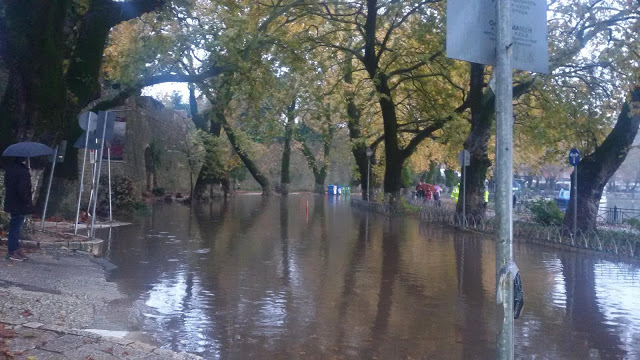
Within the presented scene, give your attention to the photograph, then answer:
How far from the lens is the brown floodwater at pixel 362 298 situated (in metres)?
7.63

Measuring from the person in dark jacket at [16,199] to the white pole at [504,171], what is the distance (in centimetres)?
889

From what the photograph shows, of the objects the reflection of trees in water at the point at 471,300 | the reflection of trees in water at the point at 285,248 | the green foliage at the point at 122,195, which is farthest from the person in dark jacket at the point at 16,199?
the green foliage at the point at 122,195

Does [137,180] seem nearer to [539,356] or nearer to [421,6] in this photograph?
[421,6]

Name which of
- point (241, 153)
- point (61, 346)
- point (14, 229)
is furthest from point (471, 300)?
Result: point (241, 153)

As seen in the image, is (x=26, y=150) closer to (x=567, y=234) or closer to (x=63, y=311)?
(x=63, y=311)

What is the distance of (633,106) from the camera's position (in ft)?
55.8

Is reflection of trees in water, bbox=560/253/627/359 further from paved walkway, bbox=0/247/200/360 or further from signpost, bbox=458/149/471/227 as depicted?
signpost, bbox=458/149/471/227

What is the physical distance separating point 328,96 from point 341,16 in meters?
5.04

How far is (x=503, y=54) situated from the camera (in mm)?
4422

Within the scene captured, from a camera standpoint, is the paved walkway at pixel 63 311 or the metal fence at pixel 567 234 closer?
the paved walkway at pixel 63 311

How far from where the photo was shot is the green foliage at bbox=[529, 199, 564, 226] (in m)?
21.3

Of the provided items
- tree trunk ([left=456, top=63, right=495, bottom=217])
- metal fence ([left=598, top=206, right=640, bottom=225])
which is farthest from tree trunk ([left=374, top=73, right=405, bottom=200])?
metal fence ([left=598, top=206, right=640, bottom=225])

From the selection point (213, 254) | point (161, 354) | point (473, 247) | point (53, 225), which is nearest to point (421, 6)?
point (473, 247)

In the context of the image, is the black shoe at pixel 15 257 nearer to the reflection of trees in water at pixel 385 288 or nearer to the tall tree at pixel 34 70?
the tall tree at pixel 34 70
